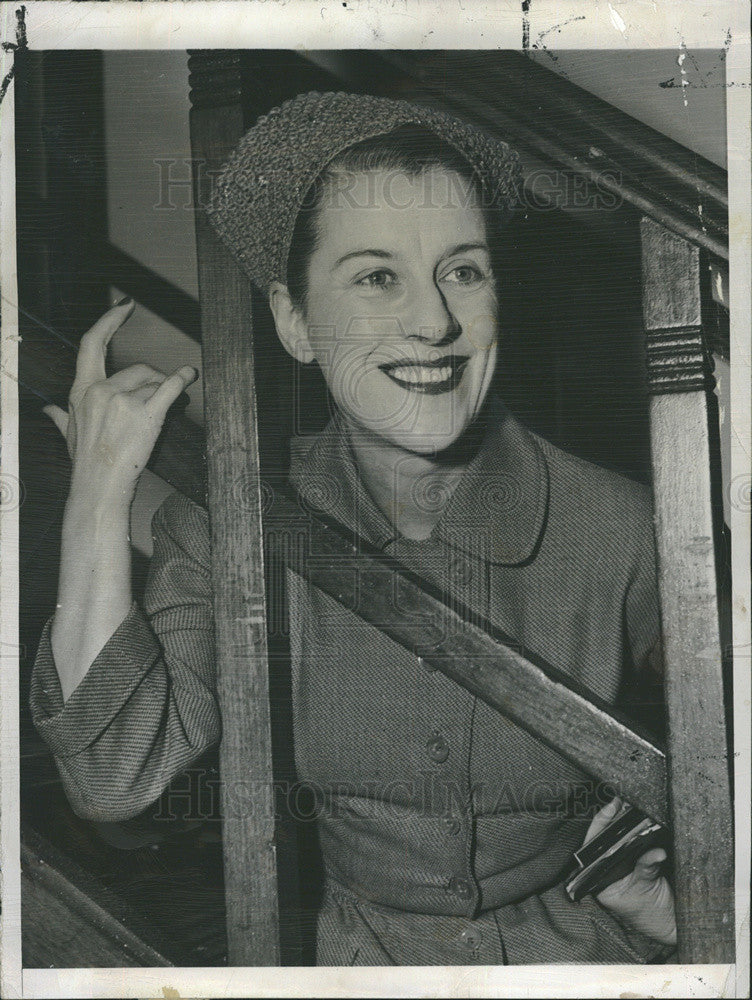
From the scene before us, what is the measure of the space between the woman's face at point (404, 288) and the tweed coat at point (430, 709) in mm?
100

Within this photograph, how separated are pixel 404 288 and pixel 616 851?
2.68 feet

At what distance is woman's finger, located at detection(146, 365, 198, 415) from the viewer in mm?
1220

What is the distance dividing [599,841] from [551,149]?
0.95 metres

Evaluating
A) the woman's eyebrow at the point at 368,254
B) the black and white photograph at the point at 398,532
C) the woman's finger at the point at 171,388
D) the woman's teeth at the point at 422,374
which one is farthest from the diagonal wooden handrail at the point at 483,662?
the woman's eyebrow at the point at 368,254

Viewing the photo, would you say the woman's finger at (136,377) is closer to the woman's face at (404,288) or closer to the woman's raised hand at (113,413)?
the woman's raised hand at (113,413)

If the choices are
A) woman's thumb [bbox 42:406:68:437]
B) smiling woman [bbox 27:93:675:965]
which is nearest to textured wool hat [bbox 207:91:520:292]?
smiling woman [bbox 27:93:675:965]

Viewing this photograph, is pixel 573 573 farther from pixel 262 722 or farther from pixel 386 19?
pixel 386 19

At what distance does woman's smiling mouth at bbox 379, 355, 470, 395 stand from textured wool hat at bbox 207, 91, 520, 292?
8.0 inches

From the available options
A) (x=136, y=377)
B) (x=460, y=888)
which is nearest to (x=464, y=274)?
(x=136, y=377)

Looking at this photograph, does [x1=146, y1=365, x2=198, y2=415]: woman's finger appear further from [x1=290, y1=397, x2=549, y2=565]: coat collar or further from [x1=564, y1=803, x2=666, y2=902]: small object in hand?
[x1=564, y1=803, x2=666, y2=902]: small object in hand

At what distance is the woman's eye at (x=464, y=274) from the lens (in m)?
1.20

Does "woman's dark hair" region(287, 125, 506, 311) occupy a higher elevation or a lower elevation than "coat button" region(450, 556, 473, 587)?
higher

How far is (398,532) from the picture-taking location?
122 cm

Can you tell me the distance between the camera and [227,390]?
3.99ft
